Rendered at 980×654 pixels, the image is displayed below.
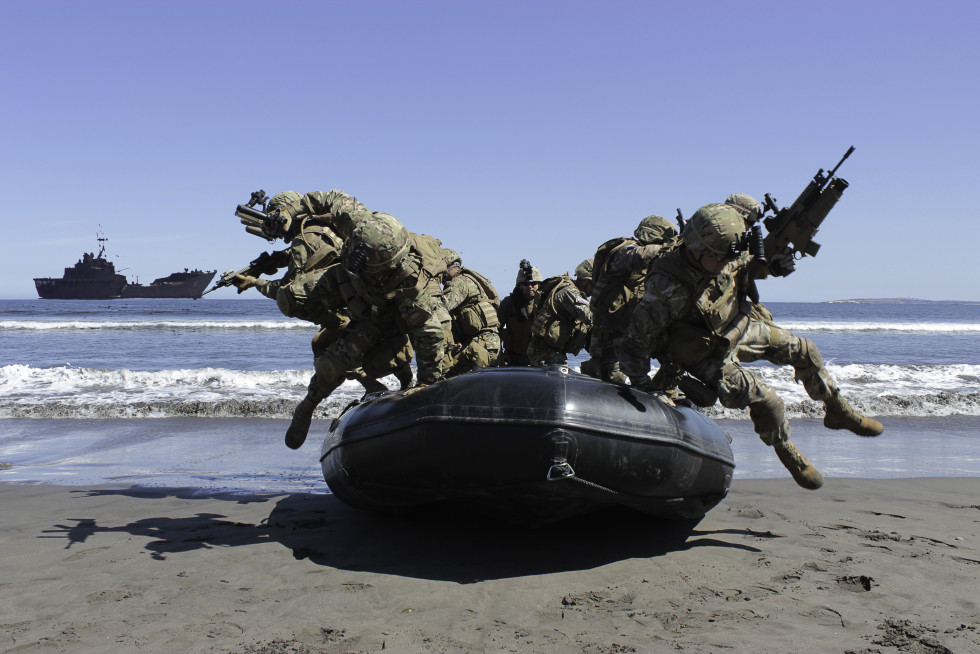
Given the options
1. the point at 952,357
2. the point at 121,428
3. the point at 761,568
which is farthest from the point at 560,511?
the point at 952,357

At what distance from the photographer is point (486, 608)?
3.88 metres

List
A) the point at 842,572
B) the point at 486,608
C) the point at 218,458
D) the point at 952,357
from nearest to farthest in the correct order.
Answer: the point at 486,608
the point at 842,572
the point at 218,458
the point at 952,357

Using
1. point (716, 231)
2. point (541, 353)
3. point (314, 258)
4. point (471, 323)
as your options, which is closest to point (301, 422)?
point (314, 258)

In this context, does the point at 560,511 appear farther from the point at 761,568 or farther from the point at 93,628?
the point at 93,628

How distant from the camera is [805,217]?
5.55 m

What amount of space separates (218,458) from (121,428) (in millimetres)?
3191

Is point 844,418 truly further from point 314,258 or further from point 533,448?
point 314,258

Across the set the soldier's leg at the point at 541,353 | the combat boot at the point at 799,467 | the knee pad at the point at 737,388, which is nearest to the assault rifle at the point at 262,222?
the soldier's leg at the point at 541,353

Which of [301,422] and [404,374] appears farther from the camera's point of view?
[404,374]

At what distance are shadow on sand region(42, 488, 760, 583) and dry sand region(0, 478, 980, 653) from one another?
0.02m

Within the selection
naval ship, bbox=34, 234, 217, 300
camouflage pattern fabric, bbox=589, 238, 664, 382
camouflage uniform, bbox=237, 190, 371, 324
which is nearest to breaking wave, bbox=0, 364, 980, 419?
camouflage uniform, bbox=237, 190, 371, 324

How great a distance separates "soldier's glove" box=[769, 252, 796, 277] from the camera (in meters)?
5.45

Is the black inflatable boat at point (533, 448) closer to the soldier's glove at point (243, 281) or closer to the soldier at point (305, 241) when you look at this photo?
the soldier at point (305, 241)

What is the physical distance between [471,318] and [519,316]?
73 centimetres
